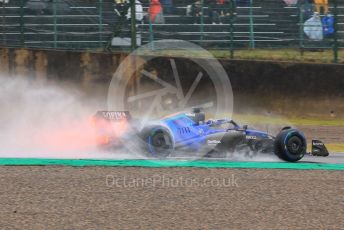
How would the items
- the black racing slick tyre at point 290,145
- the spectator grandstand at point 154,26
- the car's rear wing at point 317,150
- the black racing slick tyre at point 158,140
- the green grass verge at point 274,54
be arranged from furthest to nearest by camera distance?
the green grass verge at point 274,54 < the spectator grandstand at point 154,26 < the car's rear wing at point 317,150 < the black racing slick tyre at point 290,145 < the black racing slick tyre at point 158,140

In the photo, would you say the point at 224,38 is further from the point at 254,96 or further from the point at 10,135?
the point at 10,135

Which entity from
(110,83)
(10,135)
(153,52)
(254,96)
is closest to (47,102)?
(10,135)

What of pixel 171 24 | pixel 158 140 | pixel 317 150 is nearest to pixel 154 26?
pixel 171 24

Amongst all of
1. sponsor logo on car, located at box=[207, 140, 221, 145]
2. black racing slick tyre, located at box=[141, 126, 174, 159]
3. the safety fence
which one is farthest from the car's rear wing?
the safety fence

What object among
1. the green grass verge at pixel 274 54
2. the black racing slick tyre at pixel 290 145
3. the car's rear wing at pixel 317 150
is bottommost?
the car's rear wing at pixel 317 150

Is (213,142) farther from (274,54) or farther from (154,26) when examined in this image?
(274,54)

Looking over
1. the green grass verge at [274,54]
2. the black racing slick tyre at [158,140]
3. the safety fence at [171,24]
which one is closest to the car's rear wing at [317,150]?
the black racing slick tyre at [158,140]

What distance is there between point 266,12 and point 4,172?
1007 centimetres

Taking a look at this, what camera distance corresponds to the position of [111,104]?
15.0 m

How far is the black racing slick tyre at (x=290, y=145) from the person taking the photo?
10.4m

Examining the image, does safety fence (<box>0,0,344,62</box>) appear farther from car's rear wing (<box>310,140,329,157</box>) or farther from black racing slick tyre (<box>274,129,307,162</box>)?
black racing slick tyre (<box>274,129,307,162</box>)

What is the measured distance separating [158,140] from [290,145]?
1.95m

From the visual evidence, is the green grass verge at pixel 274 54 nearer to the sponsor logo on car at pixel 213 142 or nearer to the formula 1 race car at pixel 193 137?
the formula 1 race car at pixel 193 137

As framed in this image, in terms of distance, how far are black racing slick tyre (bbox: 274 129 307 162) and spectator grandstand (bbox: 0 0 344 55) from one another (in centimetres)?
665
